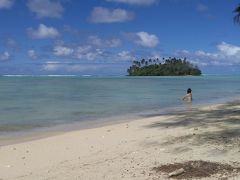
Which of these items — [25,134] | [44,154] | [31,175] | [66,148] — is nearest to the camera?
[31,175]

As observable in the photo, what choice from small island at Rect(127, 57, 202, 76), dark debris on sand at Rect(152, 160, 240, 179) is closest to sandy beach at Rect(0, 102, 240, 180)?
dark debris on sand at Rect(152, 160, 240, 179)

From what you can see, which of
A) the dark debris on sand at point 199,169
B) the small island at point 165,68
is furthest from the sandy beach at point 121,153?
the small island at point 165,68

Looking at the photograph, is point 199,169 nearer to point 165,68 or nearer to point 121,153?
point 121,153

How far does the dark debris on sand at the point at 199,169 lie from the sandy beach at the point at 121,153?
12cm

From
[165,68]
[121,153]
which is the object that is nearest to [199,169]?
[121,153]

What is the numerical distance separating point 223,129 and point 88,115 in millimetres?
10562

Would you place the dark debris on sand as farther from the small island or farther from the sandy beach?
the small island

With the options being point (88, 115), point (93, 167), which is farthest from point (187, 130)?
point (88, 115)

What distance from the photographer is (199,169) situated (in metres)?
7.50

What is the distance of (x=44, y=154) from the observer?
10344mm

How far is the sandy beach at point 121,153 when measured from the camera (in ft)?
26.1

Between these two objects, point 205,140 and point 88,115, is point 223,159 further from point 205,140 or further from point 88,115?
point 88,115

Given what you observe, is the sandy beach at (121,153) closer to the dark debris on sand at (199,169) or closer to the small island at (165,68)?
the dark debris on sand at (199,169)

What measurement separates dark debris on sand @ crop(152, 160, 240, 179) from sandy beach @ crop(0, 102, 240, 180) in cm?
12
